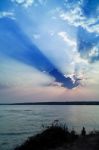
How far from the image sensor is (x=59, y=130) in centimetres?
2383

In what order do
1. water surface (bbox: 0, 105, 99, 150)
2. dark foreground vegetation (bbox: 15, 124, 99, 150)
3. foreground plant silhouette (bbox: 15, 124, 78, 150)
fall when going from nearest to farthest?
dark foreground vegetation (bbox: 15, 124, 99, 150)
foreground plant silhouette (bbox: 15, 124, 78, 150)
water surface (bbox: 0, 105, 99, 150)

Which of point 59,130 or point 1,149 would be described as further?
point 1,149

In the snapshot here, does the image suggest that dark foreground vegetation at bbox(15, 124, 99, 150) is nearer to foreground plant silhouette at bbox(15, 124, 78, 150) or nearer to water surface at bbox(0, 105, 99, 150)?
foreground plant silhouette at bbox(15, 124, 78, 150)

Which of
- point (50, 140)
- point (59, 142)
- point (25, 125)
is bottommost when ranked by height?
point (59, 142)

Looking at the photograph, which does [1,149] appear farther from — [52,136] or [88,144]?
[88,144]

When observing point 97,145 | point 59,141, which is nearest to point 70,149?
point 97,145

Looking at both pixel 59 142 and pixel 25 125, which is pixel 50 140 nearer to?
pixel 59 142

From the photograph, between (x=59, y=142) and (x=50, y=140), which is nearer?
(x=59, y=142)

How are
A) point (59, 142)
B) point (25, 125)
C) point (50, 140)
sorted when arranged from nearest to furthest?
point (59, 142) < point (50, 140) < point (25, 125)

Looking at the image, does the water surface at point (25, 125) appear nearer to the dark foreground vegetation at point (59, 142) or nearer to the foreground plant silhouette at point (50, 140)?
the foreground plant silhouette at point (50, 140)

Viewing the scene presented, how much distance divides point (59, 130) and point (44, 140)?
2.35 m

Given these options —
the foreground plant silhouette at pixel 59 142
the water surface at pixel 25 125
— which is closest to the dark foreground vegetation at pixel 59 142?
the foreground plant silhouette at pixel 59 142

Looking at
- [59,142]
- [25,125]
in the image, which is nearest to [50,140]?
[59,142]

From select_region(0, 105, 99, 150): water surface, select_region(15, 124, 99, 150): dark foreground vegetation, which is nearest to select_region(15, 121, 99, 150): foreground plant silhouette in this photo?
select_region(15, 124, 99, 150): dark foreground vegetation
